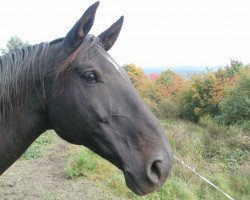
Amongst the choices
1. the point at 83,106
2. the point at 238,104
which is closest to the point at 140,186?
the point at 83,106

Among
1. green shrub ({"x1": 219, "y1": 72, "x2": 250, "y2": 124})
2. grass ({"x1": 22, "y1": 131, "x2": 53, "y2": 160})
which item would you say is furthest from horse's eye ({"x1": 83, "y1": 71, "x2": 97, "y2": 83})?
green shrub ({"x1": 219, "y1": 72, "x2": 250, "y2": 124})

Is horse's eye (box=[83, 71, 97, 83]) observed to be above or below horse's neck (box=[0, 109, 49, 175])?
above

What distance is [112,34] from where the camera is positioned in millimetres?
2314

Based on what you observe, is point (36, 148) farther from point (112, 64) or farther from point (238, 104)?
point (238, 104)

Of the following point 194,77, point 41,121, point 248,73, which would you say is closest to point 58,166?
point 41,121

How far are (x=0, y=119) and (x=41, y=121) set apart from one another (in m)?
0.24

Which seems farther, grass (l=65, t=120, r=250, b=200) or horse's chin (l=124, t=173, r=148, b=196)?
grass (l=65, t=120, r=250, b=200)

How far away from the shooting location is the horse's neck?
6.75 ft

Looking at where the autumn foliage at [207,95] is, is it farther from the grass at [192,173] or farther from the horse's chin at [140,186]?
the horse's chin at [140,186]

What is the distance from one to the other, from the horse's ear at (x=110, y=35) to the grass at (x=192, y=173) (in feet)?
12.8

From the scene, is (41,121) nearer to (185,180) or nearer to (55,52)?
(55,52)

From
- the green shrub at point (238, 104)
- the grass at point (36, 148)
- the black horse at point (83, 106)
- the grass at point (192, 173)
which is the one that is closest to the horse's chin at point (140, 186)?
the black horse at point (83, 106)

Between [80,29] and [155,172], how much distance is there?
932 mm

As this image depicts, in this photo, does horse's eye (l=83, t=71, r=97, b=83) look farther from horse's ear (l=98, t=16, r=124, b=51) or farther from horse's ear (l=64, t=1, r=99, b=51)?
horse's ear (l=98, t=16, r=124, b=51)
